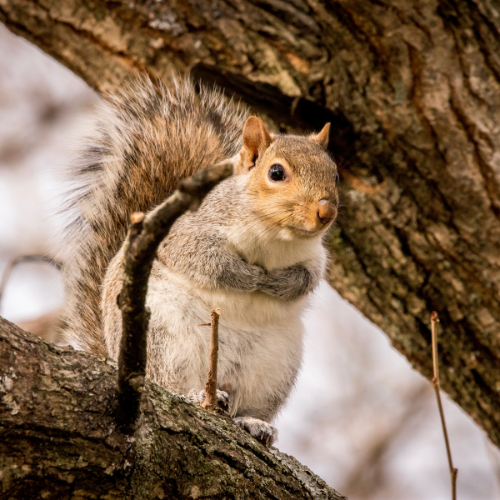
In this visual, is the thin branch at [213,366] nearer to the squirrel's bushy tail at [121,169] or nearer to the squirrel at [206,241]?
the squirrel at [206,241]

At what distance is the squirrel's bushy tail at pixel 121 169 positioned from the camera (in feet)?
8.43

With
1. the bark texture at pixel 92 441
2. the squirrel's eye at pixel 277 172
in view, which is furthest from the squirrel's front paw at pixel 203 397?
the squirrel's eye at pixel 277 172

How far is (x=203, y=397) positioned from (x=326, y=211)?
29.2 inches

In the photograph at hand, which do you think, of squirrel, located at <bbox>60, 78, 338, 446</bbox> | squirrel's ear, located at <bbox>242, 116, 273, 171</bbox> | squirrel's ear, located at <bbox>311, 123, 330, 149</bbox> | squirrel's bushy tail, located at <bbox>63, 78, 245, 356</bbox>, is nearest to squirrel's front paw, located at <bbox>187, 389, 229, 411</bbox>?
squirrel, located at <bbox>60, 78, 338, 446</bbox>

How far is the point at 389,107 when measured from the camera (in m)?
2.34

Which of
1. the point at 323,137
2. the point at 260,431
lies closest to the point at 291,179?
the point at 323,137

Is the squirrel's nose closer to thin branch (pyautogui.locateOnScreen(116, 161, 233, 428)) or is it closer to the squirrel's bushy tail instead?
the squirrel's bushy tail

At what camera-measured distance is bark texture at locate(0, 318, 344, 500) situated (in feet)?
3.77

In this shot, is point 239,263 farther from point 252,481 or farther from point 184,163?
point 252,481

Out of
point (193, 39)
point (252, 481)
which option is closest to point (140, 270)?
point (252, 481)

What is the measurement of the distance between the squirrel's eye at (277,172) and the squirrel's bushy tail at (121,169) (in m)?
0.37

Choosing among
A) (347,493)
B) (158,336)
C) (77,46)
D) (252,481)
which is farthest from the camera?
(347,493)

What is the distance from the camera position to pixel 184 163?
2602 mm

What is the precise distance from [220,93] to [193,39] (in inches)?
10.8
